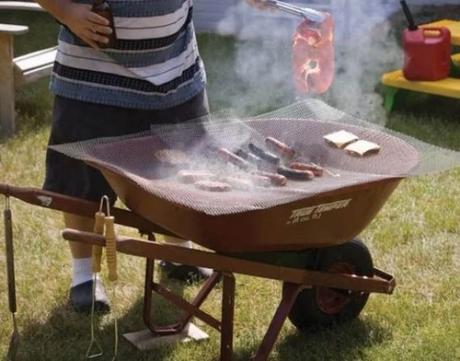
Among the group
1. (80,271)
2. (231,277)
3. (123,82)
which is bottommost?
(80,271)

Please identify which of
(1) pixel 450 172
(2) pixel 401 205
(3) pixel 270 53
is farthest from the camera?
(3) pixel 270 53

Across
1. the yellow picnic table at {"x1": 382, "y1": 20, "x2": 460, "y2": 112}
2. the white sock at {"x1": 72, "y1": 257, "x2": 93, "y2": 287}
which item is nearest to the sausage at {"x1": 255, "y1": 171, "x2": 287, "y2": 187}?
the white sock at {"x1": 72, "y1": 257, "x2": 93, "y2": 287}

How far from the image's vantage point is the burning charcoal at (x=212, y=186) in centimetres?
230

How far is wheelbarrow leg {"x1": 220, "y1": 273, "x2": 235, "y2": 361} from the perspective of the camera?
7.87ft

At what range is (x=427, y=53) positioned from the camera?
5.24 meters

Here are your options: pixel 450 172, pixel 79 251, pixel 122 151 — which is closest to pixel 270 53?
pixel 450 172

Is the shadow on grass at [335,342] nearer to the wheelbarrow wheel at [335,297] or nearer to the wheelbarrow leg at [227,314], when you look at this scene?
the wheelbarrow wheel at [335,297]

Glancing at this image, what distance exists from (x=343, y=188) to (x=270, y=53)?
4440 millimetres

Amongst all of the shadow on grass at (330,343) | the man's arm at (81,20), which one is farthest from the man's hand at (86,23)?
the shadow on grass at (330,343)

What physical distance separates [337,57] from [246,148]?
3.71 metres

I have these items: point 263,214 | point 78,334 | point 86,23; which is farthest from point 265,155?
point 78,334

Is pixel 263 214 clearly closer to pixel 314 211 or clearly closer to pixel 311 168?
pixel 314 211

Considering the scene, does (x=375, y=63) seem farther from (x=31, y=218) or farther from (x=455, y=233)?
(x=31, y=218)

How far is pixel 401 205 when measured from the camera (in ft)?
13.0
